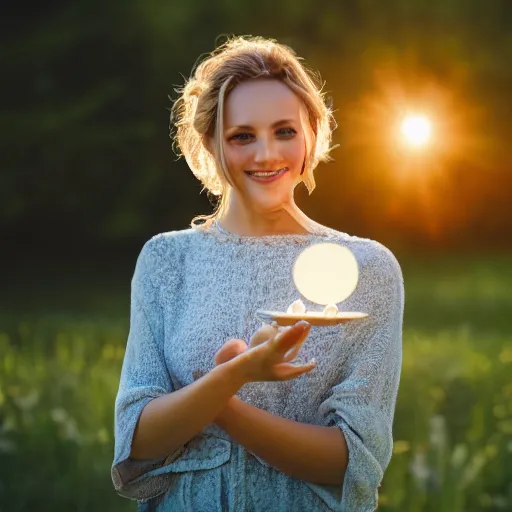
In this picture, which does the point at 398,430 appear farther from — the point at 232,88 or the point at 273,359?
the point at 273,359

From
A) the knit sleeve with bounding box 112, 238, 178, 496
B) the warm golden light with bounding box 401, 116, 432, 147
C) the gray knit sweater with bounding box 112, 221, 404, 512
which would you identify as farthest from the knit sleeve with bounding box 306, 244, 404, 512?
the warm golden light with bounding box 401, 116, 432, 147

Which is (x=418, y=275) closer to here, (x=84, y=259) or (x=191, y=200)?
(x=191, y=200)

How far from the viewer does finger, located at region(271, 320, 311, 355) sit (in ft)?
6.33

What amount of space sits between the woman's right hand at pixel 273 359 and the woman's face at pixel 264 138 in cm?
46

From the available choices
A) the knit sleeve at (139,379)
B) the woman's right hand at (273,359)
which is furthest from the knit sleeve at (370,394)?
the knit sleeve at (139,379)

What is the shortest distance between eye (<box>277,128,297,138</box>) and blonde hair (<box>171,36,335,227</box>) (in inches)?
1.4

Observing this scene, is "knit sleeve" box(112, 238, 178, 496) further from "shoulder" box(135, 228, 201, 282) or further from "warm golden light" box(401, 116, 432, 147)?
"warm golden light" box(401, 116, 432, 147)

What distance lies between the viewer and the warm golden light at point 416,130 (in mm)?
13234

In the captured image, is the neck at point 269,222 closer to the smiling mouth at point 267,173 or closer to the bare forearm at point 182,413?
the smiling mouth at point 267,173

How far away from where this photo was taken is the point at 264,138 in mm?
2307

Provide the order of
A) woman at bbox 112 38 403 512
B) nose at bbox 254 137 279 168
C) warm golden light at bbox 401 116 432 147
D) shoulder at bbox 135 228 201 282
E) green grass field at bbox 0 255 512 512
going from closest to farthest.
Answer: woman at bbox 112 38 403 512 < nose at bbox 254 137 279 168 < shoulder at bbox 135 228 201 282 < green grass field at bbox 0 255 512 512 < warm golden light at bbox 401 116 432 147

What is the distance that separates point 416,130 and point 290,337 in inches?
469

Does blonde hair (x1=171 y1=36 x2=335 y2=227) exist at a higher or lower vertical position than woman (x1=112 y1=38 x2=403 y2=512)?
higher

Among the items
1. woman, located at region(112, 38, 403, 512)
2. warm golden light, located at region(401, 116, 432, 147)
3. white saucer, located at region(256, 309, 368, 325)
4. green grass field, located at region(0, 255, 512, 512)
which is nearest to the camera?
white saucer, located at region(256, 309, 368, 325)
